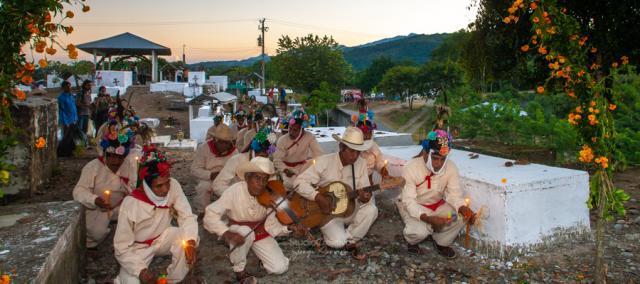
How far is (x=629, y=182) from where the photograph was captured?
9102 millimetres

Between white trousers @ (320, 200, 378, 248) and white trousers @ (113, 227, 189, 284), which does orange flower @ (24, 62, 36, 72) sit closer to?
white trousers @ (113, 227, 189, 284)

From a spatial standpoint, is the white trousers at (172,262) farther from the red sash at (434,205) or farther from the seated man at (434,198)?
the red sash at (434,205)

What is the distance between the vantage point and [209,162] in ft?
25.6

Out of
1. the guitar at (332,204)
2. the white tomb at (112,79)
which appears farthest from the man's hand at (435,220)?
the white tomb at (112,79)

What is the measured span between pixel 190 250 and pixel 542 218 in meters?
4.08

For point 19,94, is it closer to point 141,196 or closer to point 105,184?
point 141,196

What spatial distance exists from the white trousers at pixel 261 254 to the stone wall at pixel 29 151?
4.12 meters

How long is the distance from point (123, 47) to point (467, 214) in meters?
40.3

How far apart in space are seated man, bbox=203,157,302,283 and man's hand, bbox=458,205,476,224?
1.92 meters

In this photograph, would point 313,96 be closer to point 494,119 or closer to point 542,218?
point 494,119

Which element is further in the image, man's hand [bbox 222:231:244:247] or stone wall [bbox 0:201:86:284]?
man's hand [bbox 222:231:244:247]

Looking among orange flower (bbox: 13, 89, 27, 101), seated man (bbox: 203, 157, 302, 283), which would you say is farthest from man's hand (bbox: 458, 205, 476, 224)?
orange flower (bbox: 13, 89, 27, 101)

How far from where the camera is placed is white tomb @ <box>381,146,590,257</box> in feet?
17.9

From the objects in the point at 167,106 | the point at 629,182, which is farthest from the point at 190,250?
the point at 167,106
